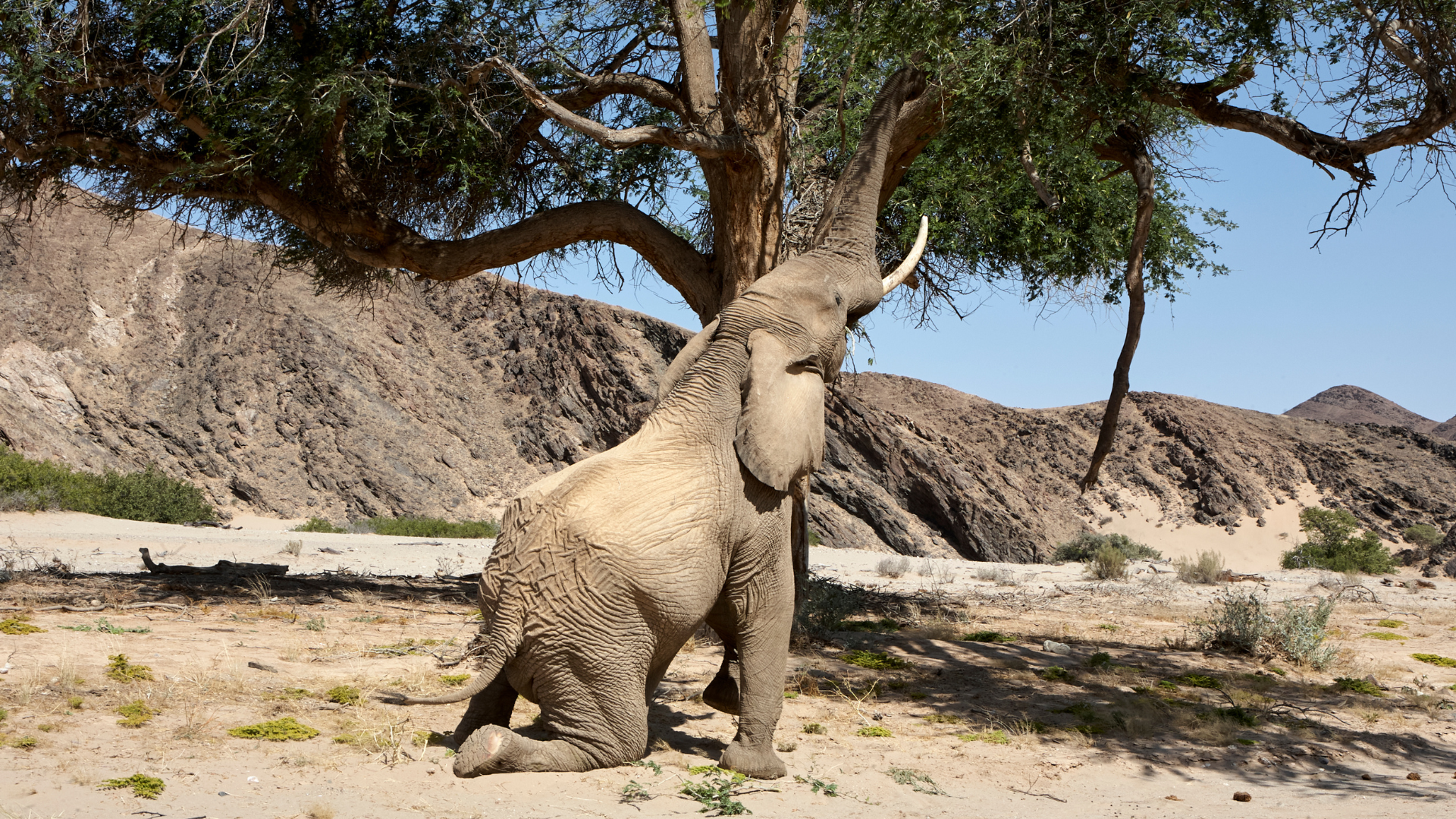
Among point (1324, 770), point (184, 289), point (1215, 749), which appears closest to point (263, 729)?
point (1215, 749)

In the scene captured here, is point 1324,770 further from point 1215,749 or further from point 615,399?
point 615,399

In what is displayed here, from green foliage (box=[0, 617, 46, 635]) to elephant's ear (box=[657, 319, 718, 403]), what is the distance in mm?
4696

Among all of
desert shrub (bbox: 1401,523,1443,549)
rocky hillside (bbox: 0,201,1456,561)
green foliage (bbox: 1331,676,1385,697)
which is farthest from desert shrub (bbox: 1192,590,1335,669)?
desert shrub (bbox: 1401,523,1443,549)

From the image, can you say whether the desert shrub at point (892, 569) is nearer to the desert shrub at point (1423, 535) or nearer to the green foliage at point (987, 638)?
the green foliage at point (987, 638)

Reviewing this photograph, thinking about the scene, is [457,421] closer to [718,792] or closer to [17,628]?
[17,628]

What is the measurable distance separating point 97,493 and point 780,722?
70.1 feet

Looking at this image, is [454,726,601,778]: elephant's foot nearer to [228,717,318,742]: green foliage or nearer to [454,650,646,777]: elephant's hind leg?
[454,650,646,777]: elephant's hind leg

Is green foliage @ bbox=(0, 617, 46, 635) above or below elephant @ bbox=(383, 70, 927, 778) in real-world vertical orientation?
below

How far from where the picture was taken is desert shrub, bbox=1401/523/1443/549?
115 ft

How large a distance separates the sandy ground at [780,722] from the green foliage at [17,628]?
21cm

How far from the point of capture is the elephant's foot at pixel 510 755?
4461mm

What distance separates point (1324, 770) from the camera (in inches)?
217

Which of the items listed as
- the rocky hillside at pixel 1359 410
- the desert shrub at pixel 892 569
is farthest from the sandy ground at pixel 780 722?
the rocky hillside at pixel 1359 410

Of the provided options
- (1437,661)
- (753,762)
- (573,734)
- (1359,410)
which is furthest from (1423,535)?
(1359,410)
